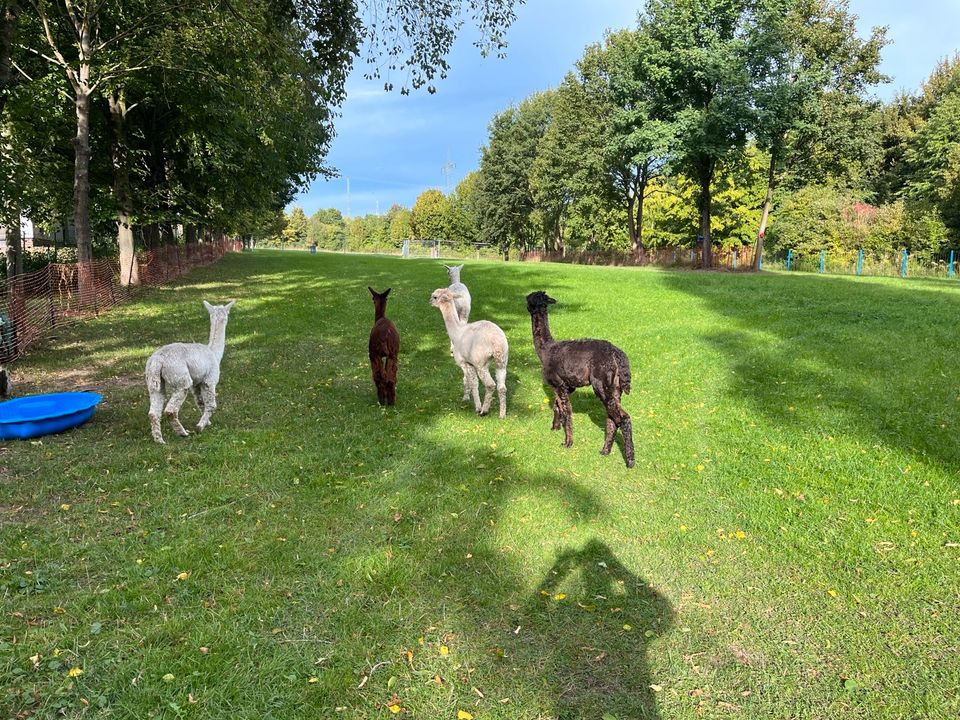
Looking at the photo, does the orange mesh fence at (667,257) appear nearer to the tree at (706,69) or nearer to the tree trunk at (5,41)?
the tree at (706,69)

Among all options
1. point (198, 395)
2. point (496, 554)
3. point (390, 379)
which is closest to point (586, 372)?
point (496, 554)

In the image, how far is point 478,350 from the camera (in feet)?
25.8

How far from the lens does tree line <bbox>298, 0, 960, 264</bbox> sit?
108ft

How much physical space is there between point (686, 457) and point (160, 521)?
541cm

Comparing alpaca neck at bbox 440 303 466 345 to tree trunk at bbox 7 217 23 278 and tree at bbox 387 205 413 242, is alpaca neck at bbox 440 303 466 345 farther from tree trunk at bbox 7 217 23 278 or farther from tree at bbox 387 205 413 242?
tree at bbox 387 205 413 242

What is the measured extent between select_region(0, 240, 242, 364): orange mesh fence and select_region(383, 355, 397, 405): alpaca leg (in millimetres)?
7168

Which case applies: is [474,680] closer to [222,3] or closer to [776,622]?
[776,622]

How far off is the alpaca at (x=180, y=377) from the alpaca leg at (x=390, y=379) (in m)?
2.28

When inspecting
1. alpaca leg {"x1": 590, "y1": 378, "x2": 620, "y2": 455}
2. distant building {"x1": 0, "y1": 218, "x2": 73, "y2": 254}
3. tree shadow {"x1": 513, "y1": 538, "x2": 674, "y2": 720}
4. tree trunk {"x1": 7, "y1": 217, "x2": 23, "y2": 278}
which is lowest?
tree shadow {"x1": 513, "y1": 538, "x2": 674, "y2": 720}

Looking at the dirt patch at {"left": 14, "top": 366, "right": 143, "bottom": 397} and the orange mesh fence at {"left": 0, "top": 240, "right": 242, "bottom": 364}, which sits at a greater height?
the orange mesh fence at {"left": 0, "top": 240, "right": 242, "bottom": 364}

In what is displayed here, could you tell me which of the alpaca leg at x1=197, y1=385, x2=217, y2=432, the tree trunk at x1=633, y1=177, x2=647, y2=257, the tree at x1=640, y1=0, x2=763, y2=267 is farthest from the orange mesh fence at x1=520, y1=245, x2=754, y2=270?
the alpaca leg at x1=197, y1=385, x2=217, y2=432

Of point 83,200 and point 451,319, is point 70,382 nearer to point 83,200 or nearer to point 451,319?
point 451,319

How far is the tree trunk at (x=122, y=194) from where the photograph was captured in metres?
22.0

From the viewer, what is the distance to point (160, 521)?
16.8 ft
